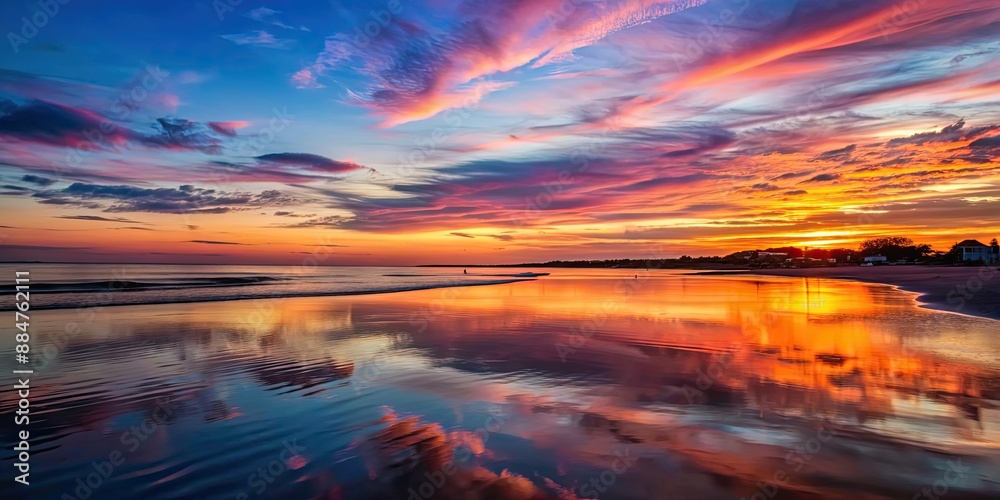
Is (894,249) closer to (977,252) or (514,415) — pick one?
Answer: (977,252)

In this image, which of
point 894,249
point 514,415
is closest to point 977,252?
point 894,249

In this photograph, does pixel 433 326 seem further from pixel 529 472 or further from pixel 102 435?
pixel 529 472

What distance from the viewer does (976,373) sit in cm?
1055

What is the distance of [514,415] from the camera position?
8.18m

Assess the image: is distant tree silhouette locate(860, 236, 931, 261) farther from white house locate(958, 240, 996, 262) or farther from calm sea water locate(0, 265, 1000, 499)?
calm sea water locate(0, 265, 1000, 499)

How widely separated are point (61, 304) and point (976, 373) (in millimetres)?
37187

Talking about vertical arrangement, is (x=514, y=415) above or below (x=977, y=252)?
below

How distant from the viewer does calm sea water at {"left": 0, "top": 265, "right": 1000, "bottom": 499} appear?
5.64m

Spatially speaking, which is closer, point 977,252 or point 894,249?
point 977,252

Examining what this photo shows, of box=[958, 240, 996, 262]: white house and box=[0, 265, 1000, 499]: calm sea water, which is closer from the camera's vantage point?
box=[0, 265, 1000, 499]: calm sea water

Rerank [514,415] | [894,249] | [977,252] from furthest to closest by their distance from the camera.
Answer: [894,249] < [977,252] < [514,415]

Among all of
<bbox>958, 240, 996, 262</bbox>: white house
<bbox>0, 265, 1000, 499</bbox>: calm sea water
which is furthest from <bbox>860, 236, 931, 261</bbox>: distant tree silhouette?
<bbox>0, 265, 1000, 499</bbox>: calm sea water

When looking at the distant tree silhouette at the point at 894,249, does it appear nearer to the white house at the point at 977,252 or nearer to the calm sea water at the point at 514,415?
the white house at the point at 977,252

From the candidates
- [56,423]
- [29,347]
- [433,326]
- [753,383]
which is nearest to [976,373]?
[753,383]
